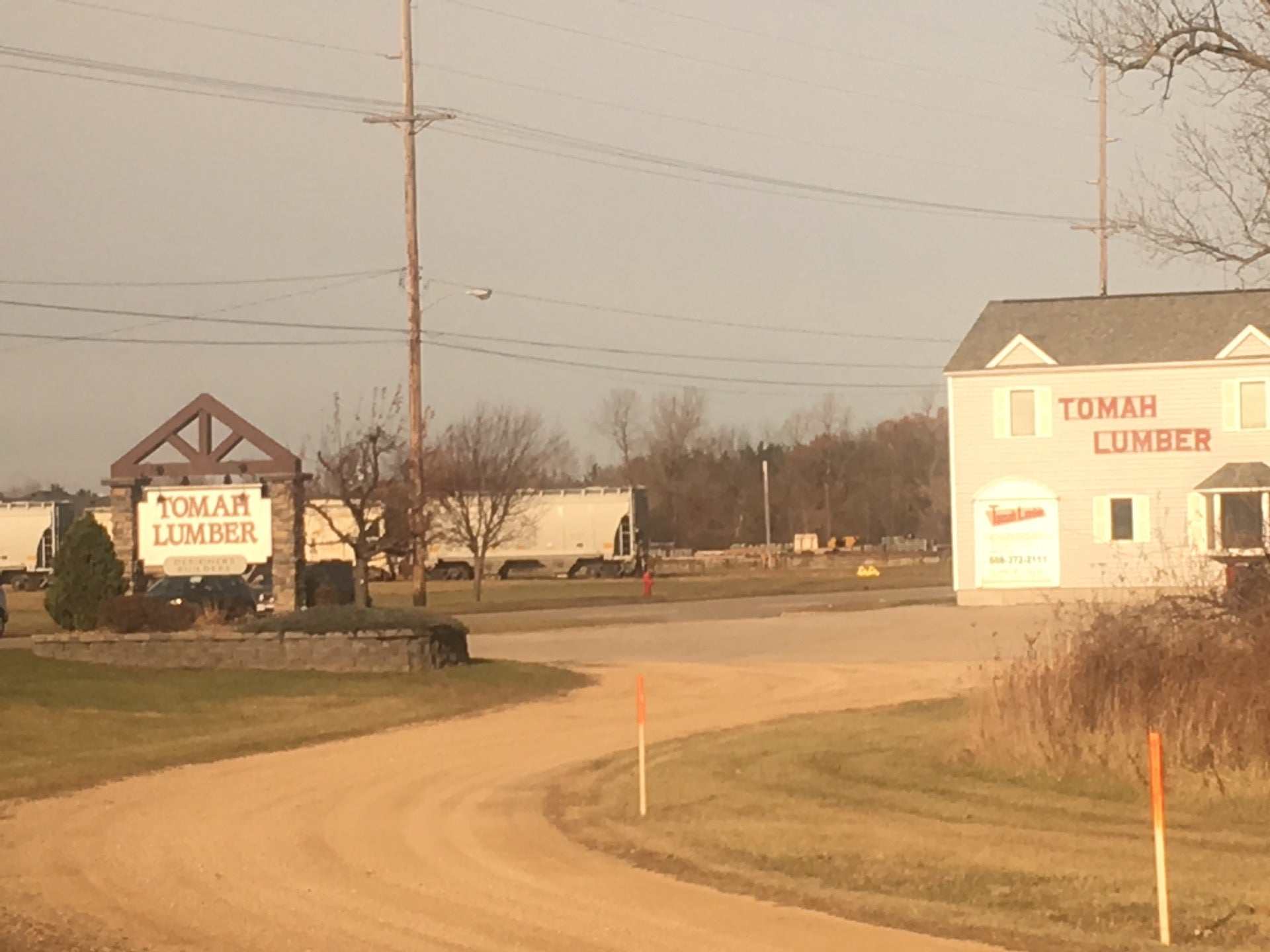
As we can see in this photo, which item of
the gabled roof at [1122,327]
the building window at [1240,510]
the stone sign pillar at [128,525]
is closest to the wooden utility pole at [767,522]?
the gabled roof at [1122,327]

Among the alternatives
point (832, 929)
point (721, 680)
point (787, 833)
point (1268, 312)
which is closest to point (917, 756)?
point (787, 833)

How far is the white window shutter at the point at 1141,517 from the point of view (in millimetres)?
Result: 49188

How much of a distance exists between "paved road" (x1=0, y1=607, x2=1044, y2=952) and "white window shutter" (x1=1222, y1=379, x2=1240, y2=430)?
28.6 meters

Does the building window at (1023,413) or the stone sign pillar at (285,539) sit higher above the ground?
the building window at (1023,413)

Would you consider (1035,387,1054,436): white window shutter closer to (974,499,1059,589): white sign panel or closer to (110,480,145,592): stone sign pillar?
(974,499,1059,589): white sign panel

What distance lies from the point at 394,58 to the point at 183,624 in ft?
70.5

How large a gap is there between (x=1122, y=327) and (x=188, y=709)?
35631mm

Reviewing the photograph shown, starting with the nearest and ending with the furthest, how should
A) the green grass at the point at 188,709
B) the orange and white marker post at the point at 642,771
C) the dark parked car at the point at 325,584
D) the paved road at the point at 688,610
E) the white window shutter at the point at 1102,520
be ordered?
the orange and white marker post at the point at 642,771 → the green grass at the point at 188,709 → the dark parked car at the point at 325,584 → the paved road at the point at 688,610 → the white window shutter at the point at 1102,520

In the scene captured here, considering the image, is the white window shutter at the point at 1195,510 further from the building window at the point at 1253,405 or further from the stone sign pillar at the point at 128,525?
the stone sign pillar at the point at 128,525

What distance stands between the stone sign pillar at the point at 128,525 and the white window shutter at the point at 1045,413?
27876mm

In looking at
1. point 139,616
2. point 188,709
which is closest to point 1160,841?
point 188,709

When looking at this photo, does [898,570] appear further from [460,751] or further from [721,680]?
[460,751]

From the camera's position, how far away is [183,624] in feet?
92.3

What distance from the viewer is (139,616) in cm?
2753
